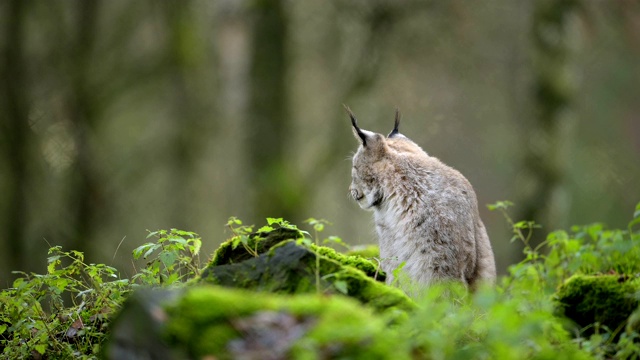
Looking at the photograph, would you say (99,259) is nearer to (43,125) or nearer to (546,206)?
(43,125)

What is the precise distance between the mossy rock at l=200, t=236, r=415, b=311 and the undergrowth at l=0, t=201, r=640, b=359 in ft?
0.39

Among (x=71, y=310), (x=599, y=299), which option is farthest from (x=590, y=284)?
(x=71, y=310)

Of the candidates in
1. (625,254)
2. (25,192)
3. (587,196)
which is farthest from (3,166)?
(587,196)

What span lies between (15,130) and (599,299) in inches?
431

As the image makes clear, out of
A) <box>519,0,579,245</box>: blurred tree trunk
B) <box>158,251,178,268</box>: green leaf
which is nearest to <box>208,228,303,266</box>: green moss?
<box>158,251,178,268</box>: green leaf

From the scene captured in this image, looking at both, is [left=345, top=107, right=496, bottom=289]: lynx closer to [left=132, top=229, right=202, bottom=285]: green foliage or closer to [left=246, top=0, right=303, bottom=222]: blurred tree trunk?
[left=132, top=229, right=202, bottom=285]: green foliage

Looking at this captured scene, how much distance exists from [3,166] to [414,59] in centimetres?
706

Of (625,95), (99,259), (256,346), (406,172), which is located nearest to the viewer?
(256,346)

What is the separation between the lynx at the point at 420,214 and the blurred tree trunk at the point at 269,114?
508 centimetres

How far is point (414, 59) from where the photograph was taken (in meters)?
14.4

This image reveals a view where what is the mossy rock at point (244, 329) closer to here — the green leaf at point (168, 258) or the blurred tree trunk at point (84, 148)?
the green leaf at point (168, 258)

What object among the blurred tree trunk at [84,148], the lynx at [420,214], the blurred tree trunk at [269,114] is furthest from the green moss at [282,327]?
the blurred tree trunk at [84,148]

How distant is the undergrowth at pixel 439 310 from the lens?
2.88m

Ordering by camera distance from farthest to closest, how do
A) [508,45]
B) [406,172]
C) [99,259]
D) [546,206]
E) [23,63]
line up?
[508,45], [23,63], [99,259], [546,206], [406,172]
